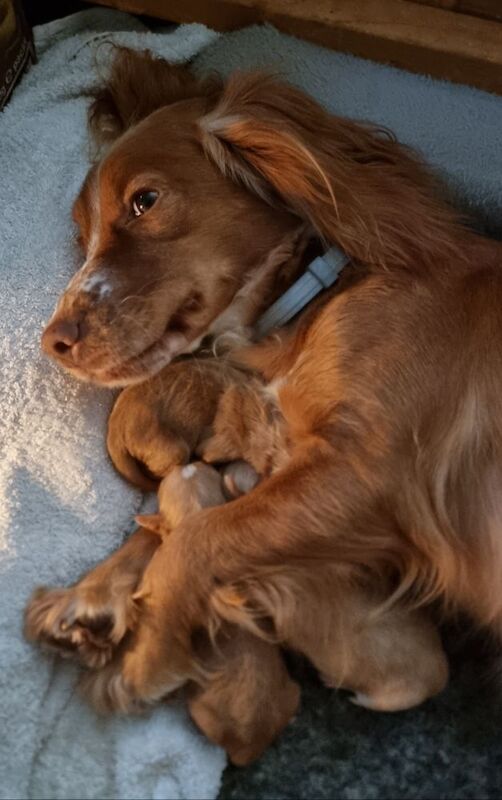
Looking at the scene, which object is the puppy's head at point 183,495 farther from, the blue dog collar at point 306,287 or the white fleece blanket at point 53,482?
the blue dog collar at point 306,287

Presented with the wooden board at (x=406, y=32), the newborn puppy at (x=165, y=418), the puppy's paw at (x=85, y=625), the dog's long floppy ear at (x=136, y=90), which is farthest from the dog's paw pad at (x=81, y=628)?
the wooden board at (x=406, y=32)

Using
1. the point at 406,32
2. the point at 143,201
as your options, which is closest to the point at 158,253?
the point at 143,201

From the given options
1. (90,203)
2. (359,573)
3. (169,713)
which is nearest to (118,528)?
(169,713)

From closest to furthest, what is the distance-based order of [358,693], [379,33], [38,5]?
[358,693] → [379,33] → [38,5]

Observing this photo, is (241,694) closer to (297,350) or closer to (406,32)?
(297,350)

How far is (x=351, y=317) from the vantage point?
190 centimetres

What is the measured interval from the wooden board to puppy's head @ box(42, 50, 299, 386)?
2.18ft

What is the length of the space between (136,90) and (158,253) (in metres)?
0.58

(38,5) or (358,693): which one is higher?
(38,5)

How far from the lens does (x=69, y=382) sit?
219cm

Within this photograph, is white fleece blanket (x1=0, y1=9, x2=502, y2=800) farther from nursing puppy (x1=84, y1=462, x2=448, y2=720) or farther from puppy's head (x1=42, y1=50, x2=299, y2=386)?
puppy's head (x1=42, y1=50, x2=299, y2=386)

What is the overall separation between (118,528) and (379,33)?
1.46 metres

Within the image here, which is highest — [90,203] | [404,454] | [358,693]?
[90,203]

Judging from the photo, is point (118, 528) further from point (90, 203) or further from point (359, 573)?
point (90, 203)
